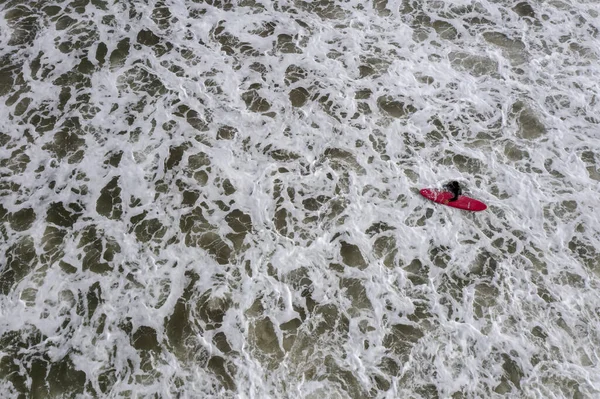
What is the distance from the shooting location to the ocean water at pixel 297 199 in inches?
218

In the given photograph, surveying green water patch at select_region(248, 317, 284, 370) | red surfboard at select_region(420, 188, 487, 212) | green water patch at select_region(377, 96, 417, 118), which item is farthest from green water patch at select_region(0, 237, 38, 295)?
green water patch at select_region(377, 96, 417, 118)

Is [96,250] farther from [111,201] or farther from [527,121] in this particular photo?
[527,121]

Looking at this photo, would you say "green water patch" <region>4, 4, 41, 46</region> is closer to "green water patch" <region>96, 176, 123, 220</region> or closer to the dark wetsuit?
"green water patch" <region>96, 176, 123, 220</region>

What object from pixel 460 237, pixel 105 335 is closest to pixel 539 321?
pixel 460 237

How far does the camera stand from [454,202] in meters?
6.74

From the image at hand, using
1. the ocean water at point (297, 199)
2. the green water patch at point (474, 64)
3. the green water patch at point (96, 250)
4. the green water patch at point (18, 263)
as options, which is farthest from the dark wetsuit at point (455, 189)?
the green water patch at point (18, 263)

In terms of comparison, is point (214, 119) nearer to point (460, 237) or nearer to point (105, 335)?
point (105, 335)

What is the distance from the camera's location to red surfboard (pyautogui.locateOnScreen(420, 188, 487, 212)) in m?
6.71

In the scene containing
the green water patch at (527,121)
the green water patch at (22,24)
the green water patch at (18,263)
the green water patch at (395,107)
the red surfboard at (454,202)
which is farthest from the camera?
the green water patch at (22,24)

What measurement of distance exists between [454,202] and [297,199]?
2294 mm

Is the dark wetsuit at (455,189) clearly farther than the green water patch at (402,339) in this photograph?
Yes

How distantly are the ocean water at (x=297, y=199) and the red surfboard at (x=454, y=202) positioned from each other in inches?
5.1

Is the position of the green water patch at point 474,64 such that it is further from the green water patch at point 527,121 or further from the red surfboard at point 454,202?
the red surfboard at point 454,202

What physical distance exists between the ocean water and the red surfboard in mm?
129
